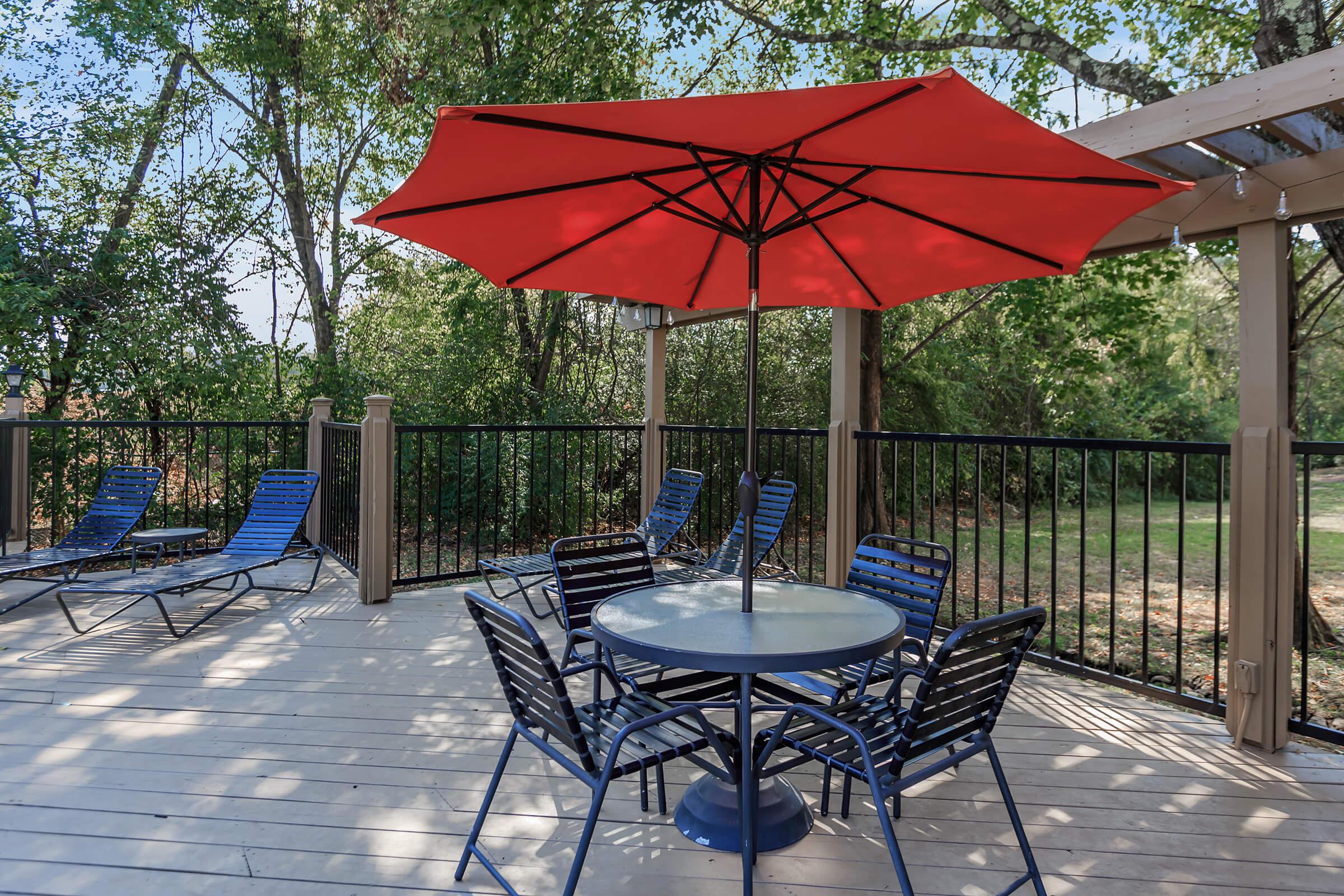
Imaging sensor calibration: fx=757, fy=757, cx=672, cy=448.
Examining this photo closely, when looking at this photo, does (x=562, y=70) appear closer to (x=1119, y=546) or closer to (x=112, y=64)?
(x=112, y=64)

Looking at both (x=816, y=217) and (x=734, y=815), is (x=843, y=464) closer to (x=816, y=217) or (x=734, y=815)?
(x=816, y=217)

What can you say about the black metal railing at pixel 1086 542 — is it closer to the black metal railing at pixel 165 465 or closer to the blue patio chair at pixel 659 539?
the blue patio chair at pixel 659 539

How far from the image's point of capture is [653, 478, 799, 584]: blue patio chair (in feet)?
13.4

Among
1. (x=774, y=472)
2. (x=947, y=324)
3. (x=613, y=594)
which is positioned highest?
(x=947, y=324)

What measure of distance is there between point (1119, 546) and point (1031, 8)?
6.64m

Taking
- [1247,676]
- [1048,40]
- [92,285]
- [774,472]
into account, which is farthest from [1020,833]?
[92,285]

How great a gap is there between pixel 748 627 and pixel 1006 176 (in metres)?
1.47

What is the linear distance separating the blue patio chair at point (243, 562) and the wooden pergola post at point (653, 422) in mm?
2499

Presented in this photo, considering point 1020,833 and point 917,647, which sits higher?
point 917,647

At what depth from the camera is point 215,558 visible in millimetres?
4641

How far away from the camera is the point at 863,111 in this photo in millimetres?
1800

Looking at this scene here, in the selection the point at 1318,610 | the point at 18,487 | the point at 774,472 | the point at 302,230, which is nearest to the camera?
the point at 18,487

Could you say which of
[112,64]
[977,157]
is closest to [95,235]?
[112,64]

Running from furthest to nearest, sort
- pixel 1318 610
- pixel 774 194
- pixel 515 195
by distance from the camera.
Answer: pixel 1318 610 → pixel 515 195 → pixel 774 194
